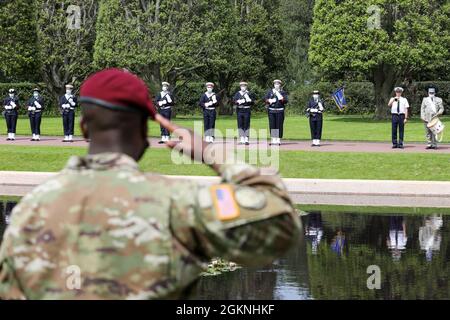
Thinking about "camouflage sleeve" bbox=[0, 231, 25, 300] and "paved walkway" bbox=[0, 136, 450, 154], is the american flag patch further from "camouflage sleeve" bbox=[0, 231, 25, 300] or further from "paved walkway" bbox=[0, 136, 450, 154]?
"paved walkway" bbox=[0, 136, 450, 154]

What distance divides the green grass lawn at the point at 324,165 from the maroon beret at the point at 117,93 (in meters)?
16.5

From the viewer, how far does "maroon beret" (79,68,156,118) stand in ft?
9.37

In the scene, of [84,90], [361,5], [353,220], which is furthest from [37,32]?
[84,90]

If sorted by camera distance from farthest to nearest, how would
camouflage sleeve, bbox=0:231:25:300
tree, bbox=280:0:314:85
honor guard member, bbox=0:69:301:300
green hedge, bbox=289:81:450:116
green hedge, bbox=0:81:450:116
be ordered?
tree, bbox=280:0:314:85
green hedge, bbox=0:81:450:116
green hedge, bbox=289:81:450:116
camouflage sleeve, bbox=0:231:25:300
honor guard member, bbox=0:69:301:300

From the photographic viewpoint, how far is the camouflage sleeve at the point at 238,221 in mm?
2701

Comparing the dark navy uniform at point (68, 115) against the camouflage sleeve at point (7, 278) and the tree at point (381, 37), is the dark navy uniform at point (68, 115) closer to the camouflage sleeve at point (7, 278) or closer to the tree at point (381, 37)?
the tree at point (381, 37)

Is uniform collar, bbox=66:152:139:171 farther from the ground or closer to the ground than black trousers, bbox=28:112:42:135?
farther from the ground

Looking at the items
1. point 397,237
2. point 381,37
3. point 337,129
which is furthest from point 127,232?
point 381,37

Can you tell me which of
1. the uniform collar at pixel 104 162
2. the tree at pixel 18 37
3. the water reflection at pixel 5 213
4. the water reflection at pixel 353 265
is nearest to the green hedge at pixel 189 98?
the tree at pixel 18 37

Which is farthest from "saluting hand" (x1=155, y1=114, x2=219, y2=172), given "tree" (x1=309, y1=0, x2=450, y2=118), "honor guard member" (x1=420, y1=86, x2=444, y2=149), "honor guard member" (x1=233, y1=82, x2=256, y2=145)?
"tree" (x1=309, y1=0, x2=450, y2=118)

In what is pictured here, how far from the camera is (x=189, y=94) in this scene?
51.7 metres

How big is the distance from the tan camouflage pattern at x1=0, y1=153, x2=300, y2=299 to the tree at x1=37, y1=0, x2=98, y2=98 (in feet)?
151
